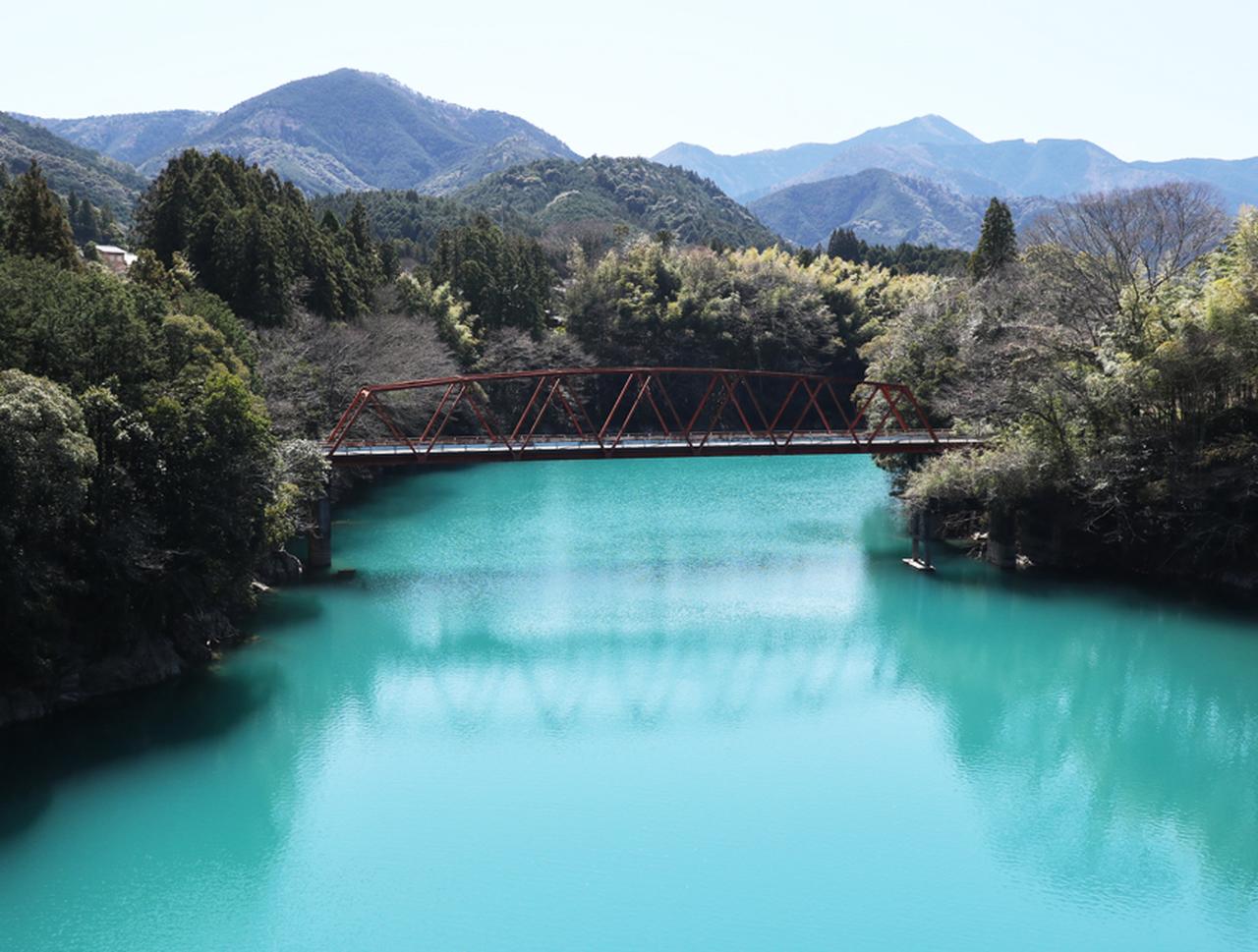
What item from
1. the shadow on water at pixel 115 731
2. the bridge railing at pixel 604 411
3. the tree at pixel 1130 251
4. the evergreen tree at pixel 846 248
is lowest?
the shadow on water at pixel 115 731

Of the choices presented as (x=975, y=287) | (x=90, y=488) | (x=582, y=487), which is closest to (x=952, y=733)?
(x=90, y=488)

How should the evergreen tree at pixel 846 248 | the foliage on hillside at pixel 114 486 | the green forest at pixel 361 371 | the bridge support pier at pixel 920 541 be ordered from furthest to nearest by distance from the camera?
the evergreen tree at pixel 846 248 → the bridge support pier at pixel 920 541 → the green forest at pixel 361 371 → the foliage on hillside at pixel 114 486

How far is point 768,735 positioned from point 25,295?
44.4 ft

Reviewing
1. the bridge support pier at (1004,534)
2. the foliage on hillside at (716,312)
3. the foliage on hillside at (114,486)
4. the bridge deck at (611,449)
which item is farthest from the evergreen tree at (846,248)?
the foliage on hillside at (114,486)

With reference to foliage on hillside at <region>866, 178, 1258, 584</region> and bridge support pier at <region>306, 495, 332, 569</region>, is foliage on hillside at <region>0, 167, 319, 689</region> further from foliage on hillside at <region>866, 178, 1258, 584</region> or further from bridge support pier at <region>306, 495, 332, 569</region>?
foliage on hillside at <region>866, 178, 1258, 584</region>

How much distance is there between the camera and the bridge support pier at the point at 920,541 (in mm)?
26719

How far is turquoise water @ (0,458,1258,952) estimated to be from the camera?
41.1 ft

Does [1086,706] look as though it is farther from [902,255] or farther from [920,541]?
[902,255]

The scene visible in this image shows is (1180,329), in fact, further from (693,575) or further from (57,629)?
(57,629)

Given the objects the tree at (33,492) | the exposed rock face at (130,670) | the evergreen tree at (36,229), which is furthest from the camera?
the evergreen tree at (36,229)

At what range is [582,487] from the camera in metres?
40.4

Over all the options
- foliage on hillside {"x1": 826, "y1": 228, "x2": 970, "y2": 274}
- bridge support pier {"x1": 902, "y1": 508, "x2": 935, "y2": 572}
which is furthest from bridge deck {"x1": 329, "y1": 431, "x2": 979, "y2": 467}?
foliage on hillside {"x1": 826, "y1": 228, "x2": 970, "y2": 274}

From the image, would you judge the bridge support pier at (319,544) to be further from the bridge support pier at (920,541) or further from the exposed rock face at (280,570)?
the bridge support pier at (920,541)

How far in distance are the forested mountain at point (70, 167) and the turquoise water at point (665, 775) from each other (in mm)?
83116
